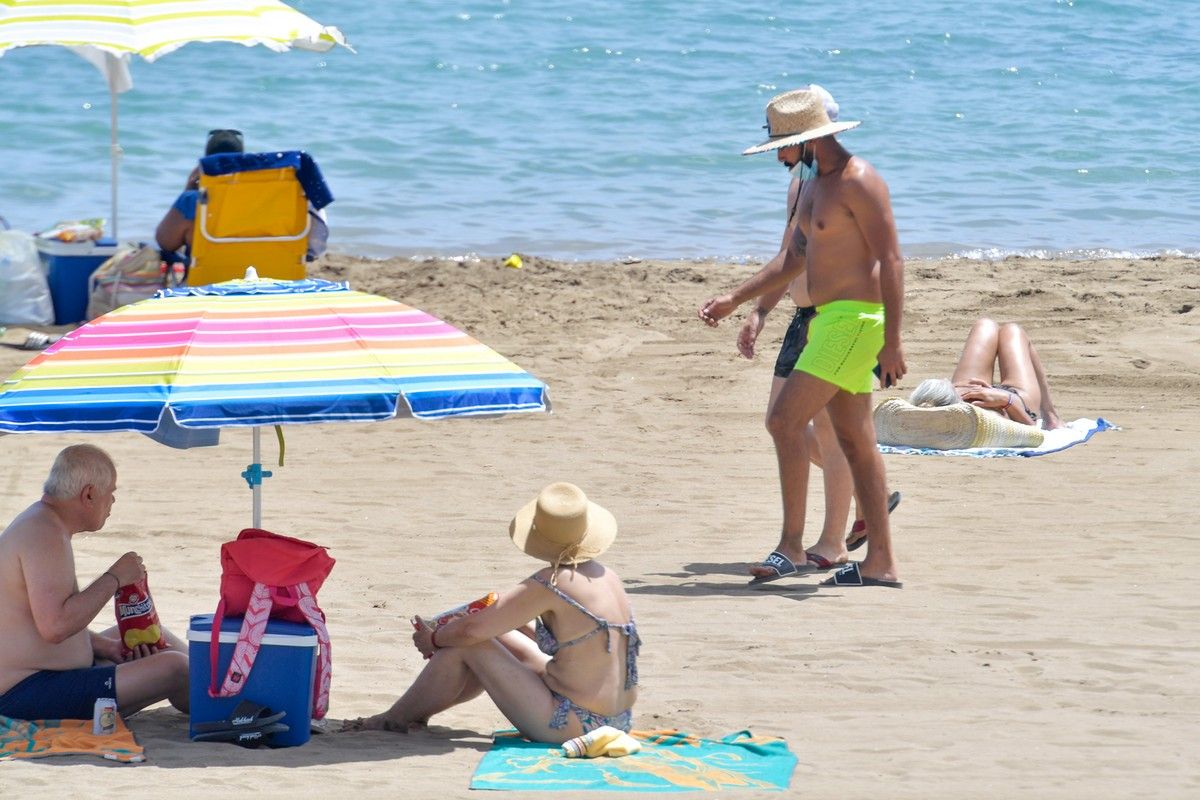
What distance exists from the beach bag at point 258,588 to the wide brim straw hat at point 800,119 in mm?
2246

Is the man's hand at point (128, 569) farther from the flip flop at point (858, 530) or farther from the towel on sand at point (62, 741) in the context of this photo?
the flip flop at point (858, 530)

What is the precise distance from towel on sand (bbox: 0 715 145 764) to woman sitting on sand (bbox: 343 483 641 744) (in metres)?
0.77

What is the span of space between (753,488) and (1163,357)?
3.32 meters

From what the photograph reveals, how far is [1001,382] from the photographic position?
27.6 feet

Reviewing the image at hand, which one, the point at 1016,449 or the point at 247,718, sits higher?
the point at 247,718

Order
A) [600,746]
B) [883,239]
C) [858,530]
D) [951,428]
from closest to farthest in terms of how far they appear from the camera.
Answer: [600,746] → [883,239] → [858,530] → [951,428]

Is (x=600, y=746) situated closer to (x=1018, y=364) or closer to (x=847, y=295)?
(x=847, y=295)

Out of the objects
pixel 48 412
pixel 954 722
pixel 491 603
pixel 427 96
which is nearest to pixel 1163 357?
pixel 954 722

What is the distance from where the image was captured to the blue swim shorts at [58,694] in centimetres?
419

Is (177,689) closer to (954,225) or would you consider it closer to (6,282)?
(6,282)

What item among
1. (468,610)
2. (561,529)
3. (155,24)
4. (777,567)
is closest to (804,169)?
(777,567)

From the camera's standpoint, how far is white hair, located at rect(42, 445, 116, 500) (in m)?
4.14

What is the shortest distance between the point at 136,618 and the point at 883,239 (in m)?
2.76

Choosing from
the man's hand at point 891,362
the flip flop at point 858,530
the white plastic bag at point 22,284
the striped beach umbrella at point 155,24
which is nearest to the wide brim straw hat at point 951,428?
the flip flop at point 858,530
